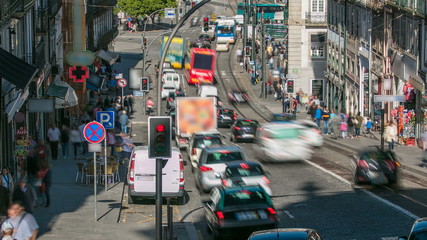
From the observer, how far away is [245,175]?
28672mm

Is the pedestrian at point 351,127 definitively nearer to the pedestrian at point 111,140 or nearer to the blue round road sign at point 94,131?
the pedestrian at point 111,140

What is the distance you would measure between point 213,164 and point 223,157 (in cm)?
59

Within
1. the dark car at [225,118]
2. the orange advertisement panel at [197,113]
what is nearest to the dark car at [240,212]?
the orange advertisement panel at [197,113]

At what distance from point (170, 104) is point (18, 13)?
36072 millimetres

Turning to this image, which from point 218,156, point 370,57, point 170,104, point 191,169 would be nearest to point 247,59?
point 170,104

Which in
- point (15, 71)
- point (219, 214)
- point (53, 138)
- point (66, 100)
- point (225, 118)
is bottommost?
point (219, 214)

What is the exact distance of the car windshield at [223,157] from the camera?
3112 cm

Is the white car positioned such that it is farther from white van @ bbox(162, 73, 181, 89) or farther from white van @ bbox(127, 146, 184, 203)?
white van @ bbox(127, 146, 184, 203)

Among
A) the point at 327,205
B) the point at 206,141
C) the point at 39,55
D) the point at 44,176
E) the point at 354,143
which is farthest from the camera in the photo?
the point at 354,143

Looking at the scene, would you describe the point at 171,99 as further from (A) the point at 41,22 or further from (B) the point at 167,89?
(A) the point at 41,22

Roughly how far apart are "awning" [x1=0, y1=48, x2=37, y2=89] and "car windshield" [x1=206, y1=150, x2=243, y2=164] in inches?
259

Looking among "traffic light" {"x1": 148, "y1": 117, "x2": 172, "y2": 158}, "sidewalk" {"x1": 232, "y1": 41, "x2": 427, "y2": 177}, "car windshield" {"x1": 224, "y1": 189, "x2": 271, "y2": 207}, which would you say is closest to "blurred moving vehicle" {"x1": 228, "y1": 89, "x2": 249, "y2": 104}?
"sidewalk" {"x1": 232, "y1": 41, "x2": 427, "y2": 177}

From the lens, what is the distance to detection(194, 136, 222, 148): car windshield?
3697 cm

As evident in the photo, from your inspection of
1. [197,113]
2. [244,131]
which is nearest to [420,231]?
[244,131]
